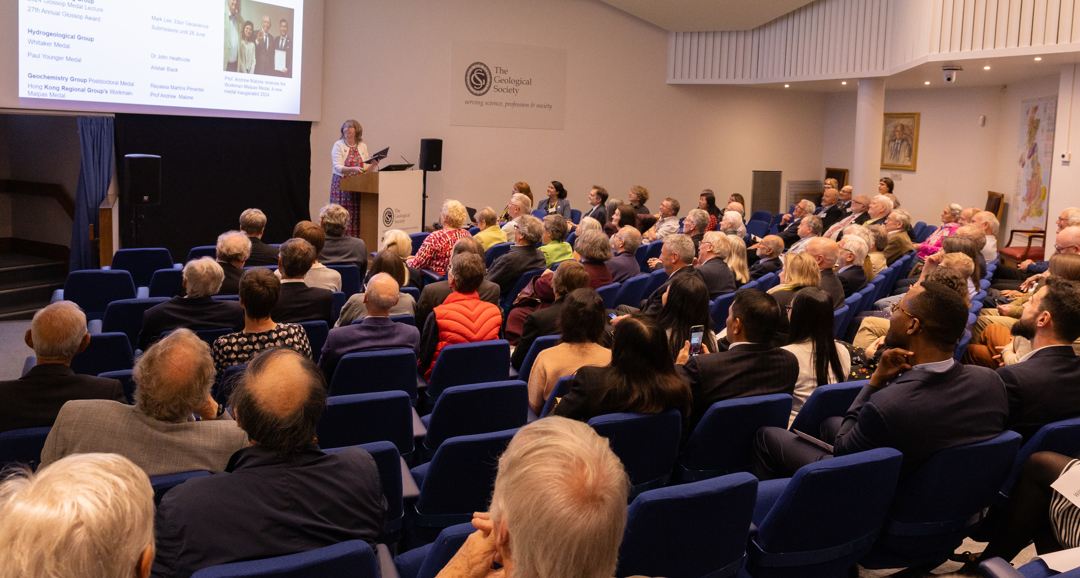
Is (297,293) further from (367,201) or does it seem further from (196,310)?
(367,201)

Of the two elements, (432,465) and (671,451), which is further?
(671,451)

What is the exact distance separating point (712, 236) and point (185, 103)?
629cm

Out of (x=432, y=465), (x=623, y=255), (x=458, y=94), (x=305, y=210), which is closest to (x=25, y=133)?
(x=305, y=210)

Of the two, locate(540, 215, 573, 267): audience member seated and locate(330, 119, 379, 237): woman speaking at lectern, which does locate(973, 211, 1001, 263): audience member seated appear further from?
locate(330, 119, 379, 237): woman speaking at lectern

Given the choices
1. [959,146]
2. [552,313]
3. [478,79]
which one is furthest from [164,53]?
[959,146]

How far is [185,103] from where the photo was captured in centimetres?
887

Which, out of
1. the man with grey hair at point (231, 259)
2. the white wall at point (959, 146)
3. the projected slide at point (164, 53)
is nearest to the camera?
the man with grey hair at point (231, 259)

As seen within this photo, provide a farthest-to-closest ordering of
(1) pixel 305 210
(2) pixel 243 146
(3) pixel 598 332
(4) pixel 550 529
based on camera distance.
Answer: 1. (1) pixel 305 210
2. (2) pixel 243 146
3. (3) pixel 598 332
4. (4) pixel 550 529

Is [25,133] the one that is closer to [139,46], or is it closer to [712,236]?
[139,46]

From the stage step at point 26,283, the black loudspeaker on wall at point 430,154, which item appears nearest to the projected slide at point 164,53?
the black loudspeaker on wall at point 430,154

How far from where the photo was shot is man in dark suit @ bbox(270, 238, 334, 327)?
452cm

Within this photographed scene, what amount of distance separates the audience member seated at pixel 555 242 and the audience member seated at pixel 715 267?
1329 mm

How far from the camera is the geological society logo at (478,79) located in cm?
1199

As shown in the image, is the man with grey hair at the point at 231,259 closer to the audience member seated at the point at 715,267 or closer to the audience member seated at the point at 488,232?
the audience member seated at the point at 488,232
